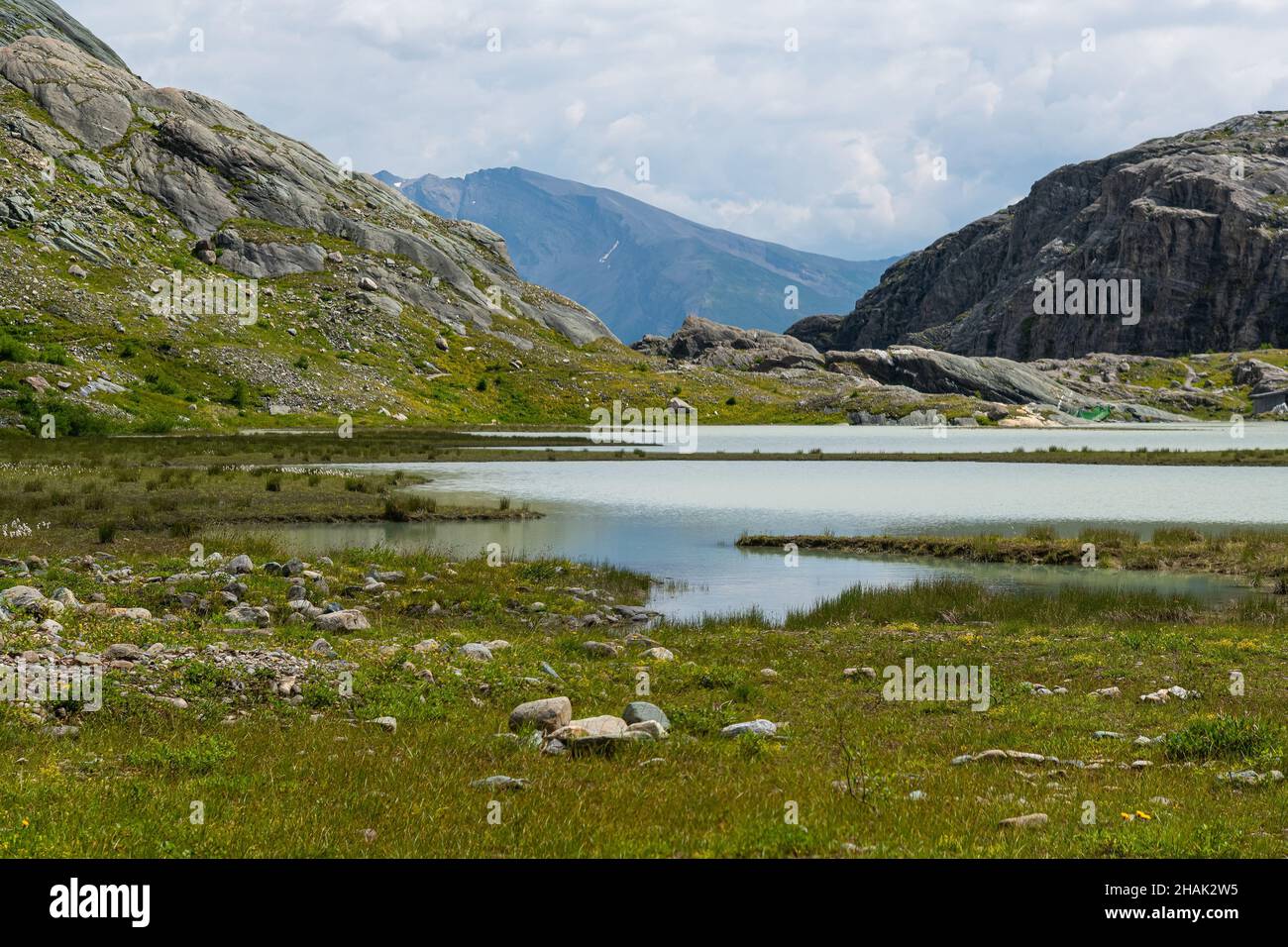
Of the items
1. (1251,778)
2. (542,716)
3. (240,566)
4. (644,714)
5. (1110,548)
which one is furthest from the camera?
(1110,548)

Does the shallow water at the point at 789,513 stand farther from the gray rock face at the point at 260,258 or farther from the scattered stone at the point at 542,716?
the gray rock face at the point at 260,258

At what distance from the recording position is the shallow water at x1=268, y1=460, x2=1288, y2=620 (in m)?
36.6

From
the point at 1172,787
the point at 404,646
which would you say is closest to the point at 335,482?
the point at 404,646

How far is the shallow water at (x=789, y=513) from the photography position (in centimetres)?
3662

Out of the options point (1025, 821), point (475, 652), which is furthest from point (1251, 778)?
point (475, 652)

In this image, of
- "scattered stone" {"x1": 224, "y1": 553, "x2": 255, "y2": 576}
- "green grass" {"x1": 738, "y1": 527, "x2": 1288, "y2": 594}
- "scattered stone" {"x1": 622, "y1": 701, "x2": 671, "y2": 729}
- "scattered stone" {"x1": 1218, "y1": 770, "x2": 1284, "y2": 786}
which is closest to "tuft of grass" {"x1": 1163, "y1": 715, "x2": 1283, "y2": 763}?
"scattered stone" {"x1": 1218, "y1": 770, "x2": 1284, "y2": 786}

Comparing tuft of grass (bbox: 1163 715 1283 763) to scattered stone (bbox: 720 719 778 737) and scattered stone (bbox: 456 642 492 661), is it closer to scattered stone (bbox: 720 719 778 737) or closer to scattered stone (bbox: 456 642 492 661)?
scattered stone (bbox: 720 719 778 737)

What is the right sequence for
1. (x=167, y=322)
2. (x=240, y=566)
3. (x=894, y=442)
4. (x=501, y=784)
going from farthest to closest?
(x=167, y=322), (x=894, y=442), (x=240, y=566), (x=501, y=784)

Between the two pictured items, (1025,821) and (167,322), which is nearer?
(1025,821)

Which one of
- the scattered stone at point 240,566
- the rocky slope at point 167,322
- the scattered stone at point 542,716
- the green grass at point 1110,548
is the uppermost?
the rocky slope at point 167,322

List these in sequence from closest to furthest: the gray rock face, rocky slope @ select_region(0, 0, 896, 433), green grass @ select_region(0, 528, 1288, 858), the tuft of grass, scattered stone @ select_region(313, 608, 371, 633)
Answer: green grass @ select_region(0, 528, 1288, 858) → the tuft of grass → scattered stone @ select_region(313, 608, 371, 633) → rocky slope @ select_region(0, 0, 896, 433) → the gray rock face

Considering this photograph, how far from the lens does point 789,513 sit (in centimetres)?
5703

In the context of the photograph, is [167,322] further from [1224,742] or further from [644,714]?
[1224,742]

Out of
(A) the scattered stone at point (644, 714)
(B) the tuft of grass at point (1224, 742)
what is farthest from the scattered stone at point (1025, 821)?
(A) the scattered stone at point (644, 714)
